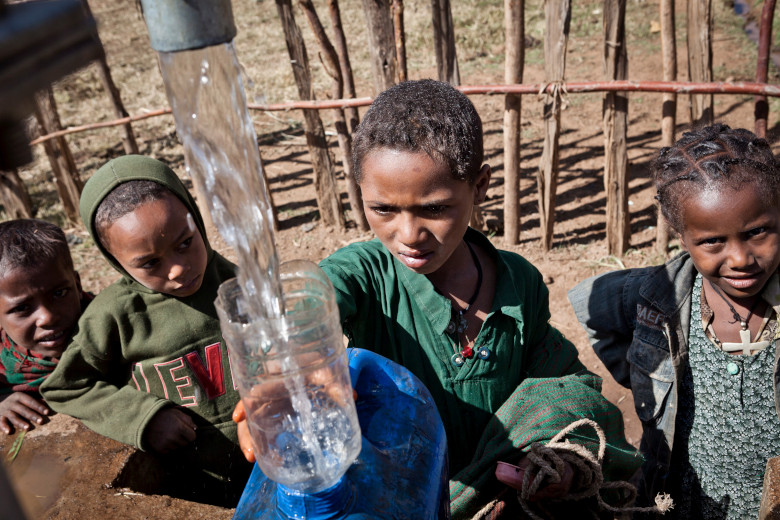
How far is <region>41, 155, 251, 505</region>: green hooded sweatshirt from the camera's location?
7.25 ft

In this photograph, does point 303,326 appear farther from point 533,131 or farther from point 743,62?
point 743,62

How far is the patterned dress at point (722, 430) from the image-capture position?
211 centimetres

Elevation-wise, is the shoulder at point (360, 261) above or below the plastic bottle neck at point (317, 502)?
above

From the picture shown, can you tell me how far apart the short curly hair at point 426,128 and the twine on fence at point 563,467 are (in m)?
0.78

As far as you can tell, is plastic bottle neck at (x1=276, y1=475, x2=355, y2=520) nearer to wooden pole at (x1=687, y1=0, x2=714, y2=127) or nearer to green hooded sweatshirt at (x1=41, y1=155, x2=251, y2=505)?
green hooded sweatshirt at (x1=41, y1=155, x2=251, y2=505)

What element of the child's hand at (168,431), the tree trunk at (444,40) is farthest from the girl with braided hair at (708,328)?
the tree trunk at (444,40)

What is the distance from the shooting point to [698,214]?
1943 millimetres

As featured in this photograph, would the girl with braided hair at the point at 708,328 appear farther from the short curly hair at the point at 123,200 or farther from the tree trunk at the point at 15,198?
the tree trunk at the point at 15,198

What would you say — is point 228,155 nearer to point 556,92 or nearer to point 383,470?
point 383,470

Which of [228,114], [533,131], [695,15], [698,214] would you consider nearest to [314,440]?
[228,114]

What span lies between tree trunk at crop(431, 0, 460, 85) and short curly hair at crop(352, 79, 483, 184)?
8.69ft

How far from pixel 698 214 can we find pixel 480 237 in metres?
0.69

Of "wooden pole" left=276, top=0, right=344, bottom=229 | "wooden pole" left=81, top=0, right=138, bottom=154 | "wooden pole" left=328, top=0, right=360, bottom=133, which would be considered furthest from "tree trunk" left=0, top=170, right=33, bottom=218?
"wooden pole" left=328, top=0, right=360, bottom=133

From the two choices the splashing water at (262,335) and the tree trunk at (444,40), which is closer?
the splashing water at (262,335)
